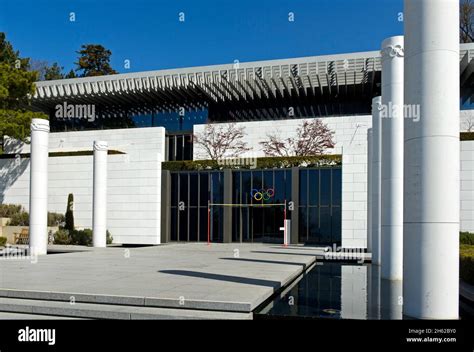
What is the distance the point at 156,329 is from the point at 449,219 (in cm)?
504

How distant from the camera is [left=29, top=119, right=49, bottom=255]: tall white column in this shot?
772 inches

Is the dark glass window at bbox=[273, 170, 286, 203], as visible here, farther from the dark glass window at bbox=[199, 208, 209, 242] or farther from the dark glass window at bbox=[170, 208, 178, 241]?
the dark glass window at bbox=[170, 208, 178, 241]

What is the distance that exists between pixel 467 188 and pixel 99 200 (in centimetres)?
2024

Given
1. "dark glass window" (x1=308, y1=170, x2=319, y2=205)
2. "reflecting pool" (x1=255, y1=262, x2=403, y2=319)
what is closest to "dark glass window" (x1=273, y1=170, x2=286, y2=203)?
"dark glass window" (x1=308, y1=170, x2=319, y2=205)

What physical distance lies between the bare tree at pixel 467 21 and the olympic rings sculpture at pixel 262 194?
2906cm

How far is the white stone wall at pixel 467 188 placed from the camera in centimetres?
2492

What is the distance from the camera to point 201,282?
10719mm

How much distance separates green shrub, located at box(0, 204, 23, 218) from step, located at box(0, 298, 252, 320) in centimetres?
2520

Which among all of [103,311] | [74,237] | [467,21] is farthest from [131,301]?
[467,21]

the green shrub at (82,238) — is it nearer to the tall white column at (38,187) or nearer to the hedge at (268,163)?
the hedge at (268,163)

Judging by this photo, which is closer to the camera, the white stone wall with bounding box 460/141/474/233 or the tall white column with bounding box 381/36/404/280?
the tall white column with bounding box 381/36/404/280

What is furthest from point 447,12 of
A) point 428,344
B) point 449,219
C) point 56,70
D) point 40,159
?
point 56,70

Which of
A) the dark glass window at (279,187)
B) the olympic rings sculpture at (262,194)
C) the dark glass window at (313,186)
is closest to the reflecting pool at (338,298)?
the dark glass window at (313,186)

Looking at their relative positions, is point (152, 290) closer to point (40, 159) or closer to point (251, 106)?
point (40, 159)
